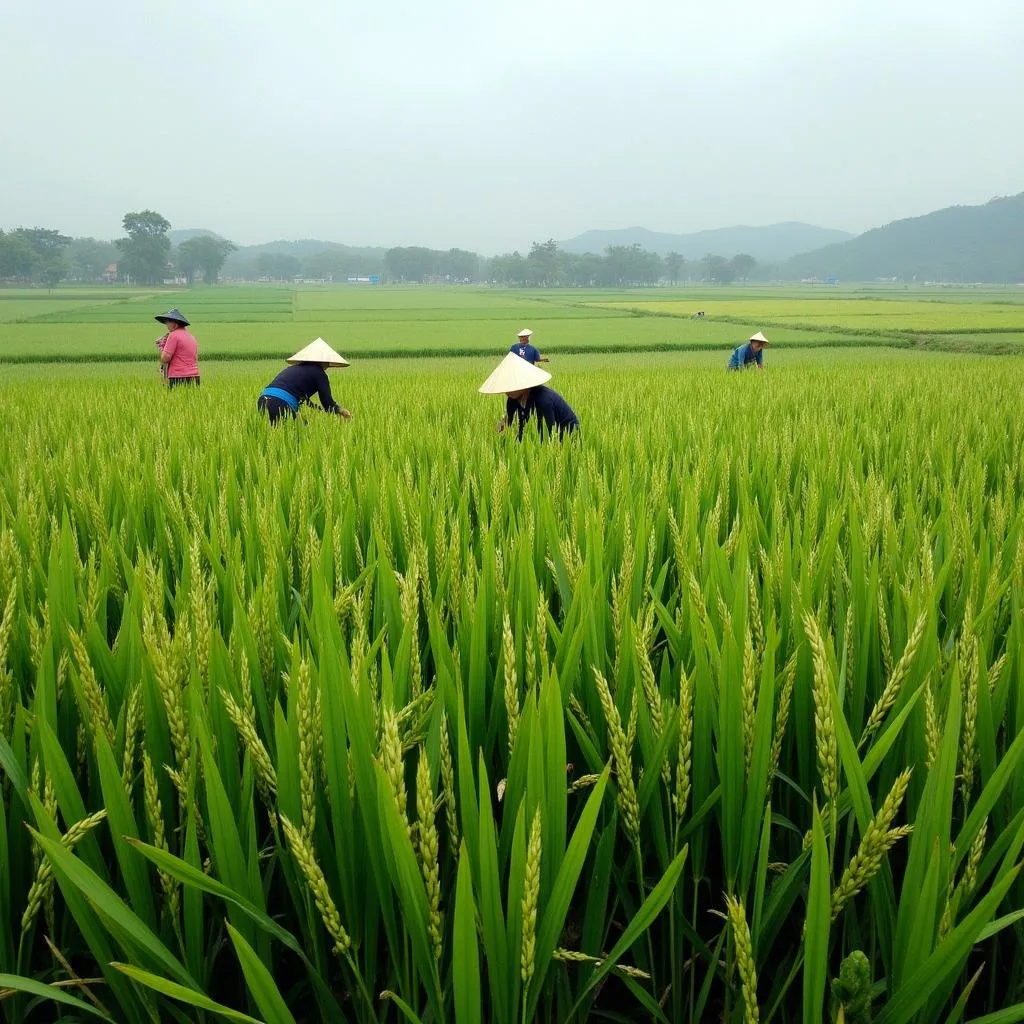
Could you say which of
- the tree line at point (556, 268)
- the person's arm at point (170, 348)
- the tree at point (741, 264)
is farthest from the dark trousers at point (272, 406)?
the tree at point (741, 264)

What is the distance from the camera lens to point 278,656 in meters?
1.31

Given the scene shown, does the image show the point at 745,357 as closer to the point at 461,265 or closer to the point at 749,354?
the point at 749,354

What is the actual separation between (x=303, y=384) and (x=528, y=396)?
6.43 feet

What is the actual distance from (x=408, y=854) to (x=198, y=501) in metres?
2.35

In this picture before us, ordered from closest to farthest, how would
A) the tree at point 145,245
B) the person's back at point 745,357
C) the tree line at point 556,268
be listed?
the person's back at point 745,357, the tree at point 145,245, the tree line at point 556,268

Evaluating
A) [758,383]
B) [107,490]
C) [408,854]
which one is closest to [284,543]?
[107,490]

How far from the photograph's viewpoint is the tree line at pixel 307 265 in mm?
95062

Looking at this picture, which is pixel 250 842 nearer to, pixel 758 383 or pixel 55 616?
pixel 55 616

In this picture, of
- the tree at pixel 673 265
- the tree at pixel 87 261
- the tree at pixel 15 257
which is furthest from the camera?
the tree at pixel 673 265

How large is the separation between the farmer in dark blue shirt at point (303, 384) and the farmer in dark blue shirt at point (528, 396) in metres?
1.40

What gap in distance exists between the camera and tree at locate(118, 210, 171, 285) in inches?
3743

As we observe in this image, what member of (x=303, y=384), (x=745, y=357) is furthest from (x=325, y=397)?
(x=745, y=357)

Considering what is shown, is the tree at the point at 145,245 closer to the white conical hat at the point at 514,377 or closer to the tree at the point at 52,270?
the tree at the point at 52,270

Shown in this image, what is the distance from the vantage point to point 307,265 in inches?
6329
